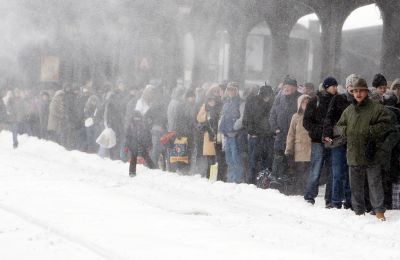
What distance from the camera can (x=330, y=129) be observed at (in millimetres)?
8828

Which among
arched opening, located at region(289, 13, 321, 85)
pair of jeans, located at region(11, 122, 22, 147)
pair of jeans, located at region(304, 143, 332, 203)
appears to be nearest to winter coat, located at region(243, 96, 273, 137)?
pair of jeans, located at region(304, 143, 332, 203)

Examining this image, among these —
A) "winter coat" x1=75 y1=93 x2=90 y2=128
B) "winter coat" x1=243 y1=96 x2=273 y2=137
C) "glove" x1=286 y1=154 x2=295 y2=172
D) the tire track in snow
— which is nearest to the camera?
the tire track in snow

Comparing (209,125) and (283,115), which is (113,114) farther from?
(283,115)

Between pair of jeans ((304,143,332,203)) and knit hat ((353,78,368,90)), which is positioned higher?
knit hat ((353,78,368,90))

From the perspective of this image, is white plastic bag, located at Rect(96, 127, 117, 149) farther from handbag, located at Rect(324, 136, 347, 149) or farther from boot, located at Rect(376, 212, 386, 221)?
boot, located at Rect(376, 212, 386, 221)

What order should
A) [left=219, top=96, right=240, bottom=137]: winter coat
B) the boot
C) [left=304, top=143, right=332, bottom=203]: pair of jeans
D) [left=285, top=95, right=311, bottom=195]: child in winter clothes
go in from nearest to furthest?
the boot, [left=304, top=143, right=332, bottom=203]: pair of jeans, [left=285, top=95, right=311, bottom=195]: child in winter clothes, [left=219, top=96, right=240, bottom=137]: winter coat

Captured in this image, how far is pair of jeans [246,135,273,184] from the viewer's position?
1063cm

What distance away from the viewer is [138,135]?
11.7 m

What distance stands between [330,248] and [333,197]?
2.47 m

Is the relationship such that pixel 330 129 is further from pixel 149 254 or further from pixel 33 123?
pixel 33 123

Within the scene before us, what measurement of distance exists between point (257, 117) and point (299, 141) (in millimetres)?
1036

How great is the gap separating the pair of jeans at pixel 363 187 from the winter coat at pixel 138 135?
4.39 m

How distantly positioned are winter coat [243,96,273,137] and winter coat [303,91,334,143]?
1419 millimetres

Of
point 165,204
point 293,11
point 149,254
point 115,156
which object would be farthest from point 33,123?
point 149,254
